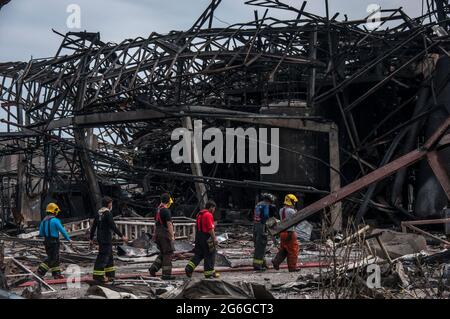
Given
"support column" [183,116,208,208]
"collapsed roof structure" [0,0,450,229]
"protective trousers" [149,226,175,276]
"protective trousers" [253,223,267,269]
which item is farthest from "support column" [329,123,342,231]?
"protective trousers" [149,226,175,276]

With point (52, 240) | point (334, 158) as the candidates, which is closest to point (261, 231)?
point (52, 240)

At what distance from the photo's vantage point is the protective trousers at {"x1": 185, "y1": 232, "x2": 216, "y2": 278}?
1209 centimetres

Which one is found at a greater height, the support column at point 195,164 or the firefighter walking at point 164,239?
the support column at point 195,164

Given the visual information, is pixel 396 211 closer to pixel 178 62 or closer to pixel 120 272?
pixel 178 62

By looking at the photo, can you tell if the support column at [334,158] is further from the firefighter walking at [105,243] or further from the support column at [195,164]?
the firefighter walking at [105,243]

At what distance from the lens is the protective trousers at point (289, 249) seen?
1316 cm

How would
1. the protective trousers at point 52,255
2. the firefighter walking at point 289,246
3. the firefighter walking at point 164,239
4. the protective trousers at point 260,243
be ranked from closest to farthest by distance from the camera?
the firefighter walking at point 164,239
the protective trousers at point 52,255
the firefighter walking at point 289,246
the protective trousers at point 260,243

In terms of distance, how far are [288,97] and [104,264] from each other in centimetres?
980

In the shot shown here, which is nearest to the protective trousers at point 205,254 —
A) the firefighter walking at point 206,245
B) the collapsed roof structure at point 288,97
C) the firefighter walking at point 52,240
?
the firefighter walking at point 206,245

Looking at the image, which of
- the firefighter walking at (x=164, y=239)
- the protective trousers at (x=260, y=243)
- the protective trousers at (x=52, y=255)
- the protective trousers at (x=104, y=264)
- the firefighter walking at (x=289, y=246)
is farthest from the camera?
the protective trousers at (x=260, y=243)

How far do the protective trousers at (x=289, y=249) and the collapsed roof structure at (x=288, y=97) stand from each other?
5.57 metres

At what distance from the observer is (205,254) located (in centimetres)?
1216

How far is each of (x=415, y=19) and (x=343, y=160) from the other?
4577 millimetres

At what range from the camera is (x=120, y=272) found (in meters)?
13.6
